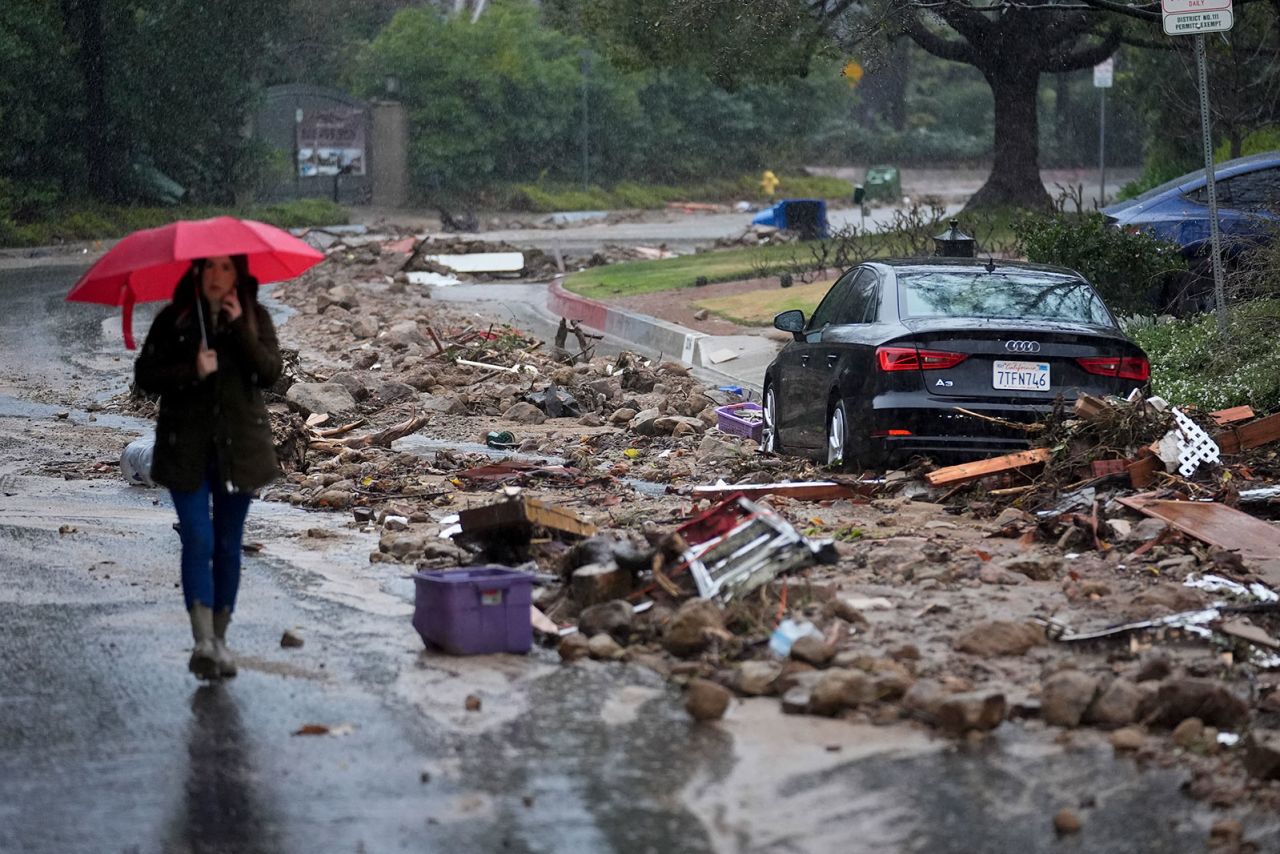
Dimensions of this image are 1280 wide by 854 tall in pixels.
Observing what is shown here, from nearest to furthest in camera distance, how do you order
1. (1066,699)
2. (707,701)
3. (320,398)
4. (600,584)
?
(1066,699) < (707,701) < (600,584) < (320,398)

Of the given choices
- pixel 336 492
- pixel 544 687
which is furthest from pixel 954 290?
pixel 544 687

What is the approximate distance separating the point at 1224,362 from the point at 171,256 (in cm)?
916

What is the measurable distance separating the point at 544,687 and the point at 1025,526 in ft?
11.4

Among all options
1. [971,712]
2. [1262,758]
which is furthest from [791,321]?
[1262,758]

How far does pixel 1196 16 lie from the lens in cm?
1347

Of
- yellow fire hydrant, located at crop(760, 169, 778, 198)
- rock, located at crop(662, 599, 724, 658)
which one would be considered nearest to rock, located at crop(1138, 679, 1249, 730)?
rock, located at crop(662, 599, 724, 658)

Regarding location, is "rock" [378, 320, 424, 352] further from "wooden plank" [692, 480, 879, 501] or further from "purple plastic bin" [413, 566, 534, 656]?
"purple plastic bin" [413, 566, 534, 656]

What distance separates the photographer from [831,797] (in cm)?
544

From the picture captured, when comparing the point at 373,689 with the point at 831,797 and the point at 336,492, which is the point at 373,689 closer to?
the point at 831,797

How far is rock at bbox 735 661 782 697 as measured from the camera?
645cm

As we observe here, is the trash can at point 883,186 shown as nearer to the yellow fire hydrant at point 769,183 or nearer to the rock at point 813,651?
the yellow fire hydrant at point 769,183

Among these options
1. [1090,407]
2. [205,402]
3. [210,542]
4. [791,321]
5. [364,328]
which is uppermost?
[205,402]

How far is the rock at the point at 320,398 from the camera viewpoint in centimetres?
1476

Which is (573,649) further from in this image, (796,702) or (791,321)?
(791,321)
